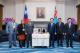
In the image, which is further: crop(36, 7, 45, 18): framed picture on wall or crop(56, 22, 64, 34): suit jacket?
crop(36, 7, 45, 18): framed picture on wall

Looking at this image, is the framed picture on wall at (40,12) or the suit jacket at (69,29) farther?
the framed picture on wall at (40,12)

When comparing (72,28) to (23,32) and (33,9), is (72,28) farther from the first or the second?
(33,9)

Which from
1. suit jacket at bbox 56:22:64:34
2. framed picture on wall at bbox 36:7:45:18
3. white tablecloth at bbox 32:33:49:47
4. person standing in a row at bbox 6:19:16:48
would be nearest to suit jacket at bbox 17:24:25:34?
person standing in a row at bbox 6:19:16:48

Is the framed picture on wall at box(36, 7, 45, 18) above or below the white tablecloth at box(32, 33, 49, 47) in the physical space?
above

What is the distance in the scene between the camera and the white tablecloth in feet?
41.8

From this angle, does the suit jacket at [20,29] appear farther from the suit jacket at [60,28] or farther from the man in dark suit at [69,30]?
the man in dark suit at [69,30]

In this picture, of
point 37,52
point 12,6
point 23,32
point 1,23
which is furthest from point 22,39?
point 12,6

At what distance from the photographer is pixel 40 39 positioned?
12766 mm

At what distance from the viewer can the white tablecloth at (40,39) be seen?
12.7 meters

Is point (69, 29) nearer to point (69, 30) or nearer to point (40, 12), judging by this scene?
point (69, 30)

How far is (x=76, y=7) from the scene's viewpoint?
20.8m

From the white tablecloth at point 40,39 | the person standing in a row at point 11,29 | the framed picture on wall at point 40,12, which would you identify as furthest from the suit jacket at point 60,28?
the framed picture on wall at point 40,12

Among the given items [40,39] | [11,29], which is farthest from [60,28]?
[11,29]

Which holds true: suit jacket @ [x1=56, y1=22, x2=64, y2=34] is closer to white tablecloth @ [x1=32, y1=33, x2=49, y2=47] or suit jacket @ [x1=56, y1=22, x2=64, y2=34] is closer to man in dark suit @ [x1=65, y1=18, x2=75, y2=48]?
man in dark suit @ [x1=65, y1=18, x2=75, y2=48]
